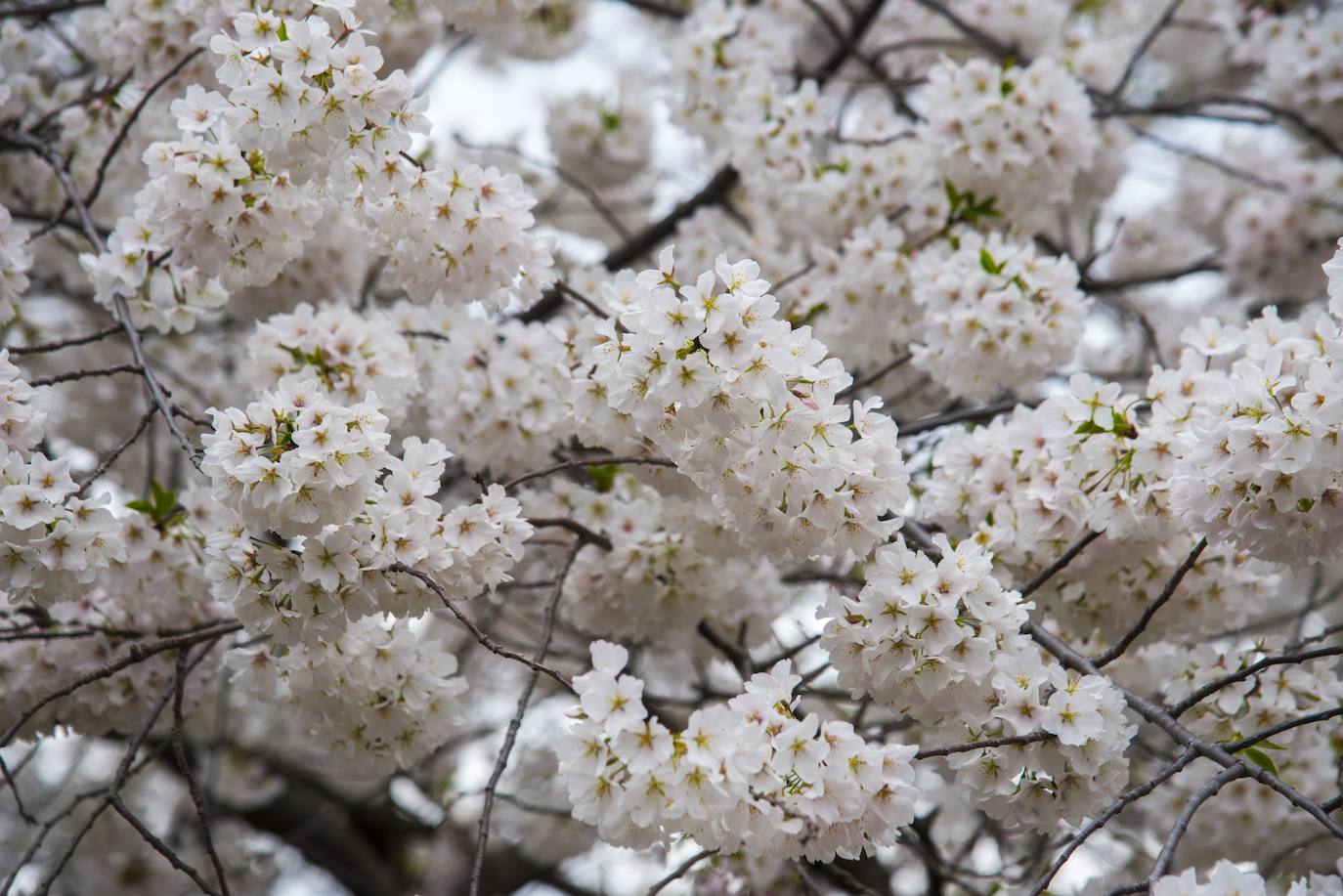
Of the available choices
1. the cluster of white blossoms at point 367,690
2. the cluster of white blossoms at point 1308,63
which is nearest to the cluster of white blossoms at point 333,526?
the cluster of white blossoms at point 367,690

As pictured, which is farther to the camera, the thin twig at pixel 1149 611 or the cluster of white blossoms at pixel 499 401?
the cluster of white blossoms at pixel 499 401

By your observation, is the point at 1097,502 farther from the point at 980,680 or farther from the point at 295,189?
A: the point at 295,189

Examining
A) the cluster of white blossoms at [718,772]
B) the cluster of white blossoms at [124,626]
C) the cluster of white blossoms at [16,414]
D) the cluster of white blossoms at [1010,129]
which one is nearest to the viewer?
the cluster of white blossoms at [718,772]

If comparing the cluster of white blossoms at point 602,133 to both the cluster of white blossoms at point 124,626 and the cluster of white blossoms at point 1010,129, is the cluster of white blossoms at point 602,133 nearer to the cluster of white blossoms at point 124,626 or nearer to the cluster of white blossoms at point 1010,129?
the cluster of white blossoms at point 1010,129

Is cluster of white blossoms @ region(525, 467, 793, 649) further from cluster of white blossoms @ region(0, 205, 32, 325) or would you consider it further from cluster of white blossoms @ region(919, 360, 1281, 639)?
cluster of white blossoms @ region(0, 205, 32, 325)

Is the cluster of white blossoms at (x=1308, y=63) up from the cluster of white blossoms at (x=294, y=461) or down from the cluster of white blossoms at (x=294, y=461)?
up

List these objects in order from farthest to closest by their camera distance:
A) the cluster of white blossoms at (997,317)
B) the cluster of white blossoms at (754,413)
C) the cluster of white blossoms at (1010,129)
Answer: the cluster of white blossoms at (1010,129) < the cluster of white blossoms at (997,317) < the cluster of white blossoms at (754,413)

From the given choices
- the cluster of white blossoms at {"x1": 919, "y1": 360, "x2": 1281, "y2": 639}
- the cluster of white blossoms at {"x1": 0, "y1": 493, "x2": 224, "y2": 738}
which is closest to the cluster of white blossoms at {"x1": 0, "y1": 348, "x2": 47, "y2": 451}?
the cluster of white blossoms at {"x1": 0, "y1": 493, "x2": 224, "y2": 738}
